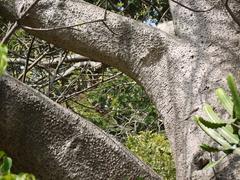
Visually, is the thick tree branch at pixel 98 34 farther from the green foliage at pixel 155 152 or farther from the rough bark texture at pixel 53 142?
the green foliage at pixel 155 152

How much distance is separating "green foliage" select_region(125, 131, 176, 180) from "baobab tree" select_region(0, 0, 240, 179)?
0.99 m

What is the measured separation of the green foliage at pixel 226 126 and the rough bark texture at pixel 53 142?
0.66 ft

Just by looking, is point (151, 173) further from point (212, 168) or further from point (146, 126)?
point (146, 126)

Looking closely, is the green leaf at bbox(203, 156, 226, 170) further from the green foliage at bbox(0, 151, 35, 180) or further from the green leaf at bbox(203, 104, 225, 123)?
the green foliage at bbox(0, 151, 35, 180)

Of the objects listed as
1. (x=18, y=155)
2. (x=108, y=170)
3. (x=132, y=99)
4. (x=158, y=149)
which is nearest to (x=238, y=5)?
(x=108, y=170)

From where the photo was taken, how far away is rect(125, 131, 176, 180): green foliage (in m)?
2.67

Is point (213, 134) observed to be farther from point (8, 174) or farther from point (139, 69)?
point (8, 174)

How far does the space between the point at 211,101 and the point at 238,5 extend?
432 millimetres

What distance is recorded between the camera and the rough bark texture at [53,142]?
1392mm

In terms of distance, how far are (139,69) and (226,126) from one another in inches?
15.4

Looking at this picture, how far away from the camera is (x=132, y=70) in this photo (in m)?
1.75

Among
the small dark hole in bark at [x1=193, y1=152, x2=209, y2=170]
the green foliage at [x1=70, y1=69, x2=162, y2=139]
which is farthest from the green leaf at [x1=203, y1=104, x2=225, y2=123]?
the green foliage at [x1=70, y1=69, x2=162, y2=139]

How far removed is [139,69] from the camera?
1.73 m

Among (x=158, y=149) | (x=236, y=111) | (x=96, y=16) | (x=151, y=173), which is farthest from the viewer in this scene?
(x=158, y=149)
